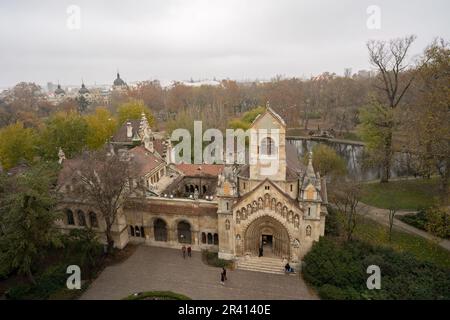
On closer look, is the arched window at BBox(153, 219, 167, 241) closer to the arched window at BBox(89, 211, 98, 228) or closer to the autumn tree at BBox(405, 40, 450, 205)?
the arched window at BBox(89, 211, 98, 228)

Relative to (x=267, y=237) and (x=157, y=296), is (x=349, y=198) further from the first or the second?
(x=157, y=296)

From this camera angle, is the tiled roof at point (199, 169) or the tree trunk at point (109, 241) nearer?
the tree trunk at point (109, 241)

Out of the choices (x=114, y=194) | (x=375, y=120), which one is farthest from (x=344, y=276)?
(x=375, y=120)

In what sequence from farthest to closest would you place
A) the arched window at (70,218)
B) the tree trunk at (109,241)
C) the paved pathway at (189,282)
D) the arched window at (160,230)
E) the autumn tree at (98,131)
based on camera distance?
the autumn tree at (98,131) → the arched window at (70,218) → the arched window at (160,230) → the tree trunk at (109,241) → the paved pathway at (189,282)

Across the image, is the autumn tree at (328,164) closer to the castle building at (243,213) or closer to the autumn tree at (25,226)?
the castle building at (243,213)

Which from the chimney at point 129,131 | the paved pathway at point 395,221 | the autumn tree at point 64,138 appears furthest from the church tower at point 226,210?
the autumn tree at point 64,138
